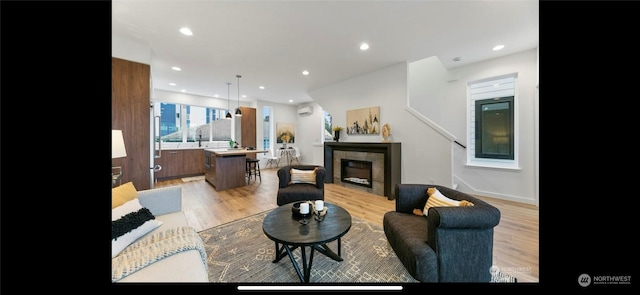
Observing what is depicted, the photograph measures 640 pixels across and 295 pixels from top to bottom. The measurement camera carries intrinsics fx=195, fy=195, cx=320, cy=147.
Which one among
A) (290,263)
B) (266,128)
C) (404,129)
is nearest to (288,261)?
(290,263)

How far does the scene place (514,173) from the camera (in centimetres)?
334

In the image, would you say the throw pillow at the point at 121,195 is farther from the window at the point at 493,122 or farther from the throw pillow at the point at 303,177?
the window at the point at 493,122

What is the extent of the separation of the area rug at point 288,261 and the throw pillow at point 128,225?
2.00 ft

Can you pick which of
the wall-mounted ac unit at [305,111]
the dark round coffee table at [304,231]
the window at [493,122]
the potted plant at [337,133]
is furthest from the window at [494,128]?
the wall-mounted ac unit at [305,111]

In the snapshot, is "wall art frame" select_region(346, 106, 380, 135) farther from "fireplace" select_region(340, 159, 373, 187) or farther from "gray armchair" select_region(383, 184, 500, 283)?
"gray armchair" select_region(383, 184, 500, 283)

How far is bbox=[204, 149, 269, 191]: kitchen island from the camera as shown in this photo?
4313mm

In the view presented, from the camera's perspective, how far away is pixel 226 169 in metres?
4.43

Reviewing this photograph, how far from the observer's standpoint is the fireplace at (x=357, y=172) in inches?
159

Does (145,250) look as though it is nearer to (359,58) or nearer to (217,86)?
(359,58)

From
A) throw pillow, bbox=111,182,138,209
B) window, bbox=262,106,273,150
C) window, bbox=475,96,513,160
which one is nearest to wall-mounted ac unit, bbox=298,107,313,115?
window, bbox=262,106,273,150

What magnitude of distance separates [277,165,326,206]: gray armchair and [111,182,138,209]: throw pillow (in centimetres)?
153

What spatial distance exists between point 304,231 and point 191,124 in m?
6.29
